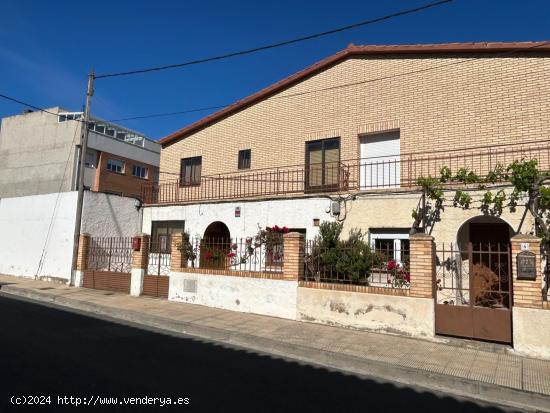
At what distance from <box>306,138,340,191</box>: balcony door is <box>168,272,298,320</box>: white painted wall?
4.16m

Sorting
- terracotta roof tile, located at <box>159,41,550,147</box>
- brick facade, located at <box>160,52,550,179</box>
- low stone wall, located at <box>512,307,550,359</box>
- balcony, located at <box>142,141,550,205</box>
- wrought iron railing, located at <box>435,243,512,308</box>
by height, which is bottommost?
low stone wall, located at <box>512,307,550,359</box>

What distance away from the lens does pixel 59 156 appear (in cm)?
3534

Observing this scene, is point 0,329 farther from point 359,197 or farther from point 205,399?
point 359,197

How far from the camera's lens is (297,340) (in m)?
8.14

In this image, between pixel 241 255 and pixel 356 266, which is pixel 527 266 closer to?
pixel 356 266

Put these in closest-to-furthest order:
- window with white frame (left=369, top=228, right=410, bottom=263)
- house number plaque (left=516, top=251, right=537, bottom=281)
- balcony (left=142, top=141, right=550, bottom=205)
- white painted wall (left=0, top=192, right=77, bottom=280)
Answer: house number plaque (left=516, top=251, right=537, bottom=281) → balcony (left=142, top=141, right=550, bottom=205) → window with white frame (left=369, top=228, right=410, bottom=263) → white painted wall (left=0, top=192, right=77, bottom=280)

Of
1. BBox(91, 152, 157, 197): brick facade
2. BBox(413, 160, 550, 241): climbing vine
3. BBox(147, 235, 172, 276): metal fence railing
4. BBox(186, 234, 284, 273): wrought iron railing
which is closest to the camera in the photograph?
BBox(413, 160, 550, 241): climbing vine

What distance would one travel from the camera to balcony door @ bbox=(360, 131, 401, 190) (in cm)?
1253

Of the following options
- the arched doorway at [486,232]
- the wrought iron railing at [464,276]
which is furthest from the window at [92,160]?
the wrought iron railing at [464,276]

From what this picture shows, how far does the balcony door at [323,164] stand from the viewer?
1361cm

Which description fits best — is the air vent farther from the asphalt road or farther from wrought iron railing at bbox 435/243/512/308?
wrought iron railing at bbox 435/243/512/308

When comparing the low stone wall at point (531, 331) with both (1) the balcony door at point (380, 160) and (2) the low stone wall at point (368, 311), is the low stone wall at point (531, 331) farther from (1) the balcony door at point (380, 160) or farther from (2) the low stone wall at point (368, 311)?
(1) the balcony door at point (380, 160)

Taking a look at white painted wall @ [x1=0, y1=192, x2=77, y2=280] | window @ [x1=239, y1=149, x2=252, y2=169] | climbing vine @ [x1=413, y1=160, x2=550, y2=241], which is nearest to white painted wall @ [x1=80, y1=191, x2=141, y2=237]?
white painted wall @ [x1=0, y1=192, x2=77, y2=280]

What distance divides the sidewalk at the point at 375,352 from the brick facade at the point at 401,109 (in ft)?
19.2
